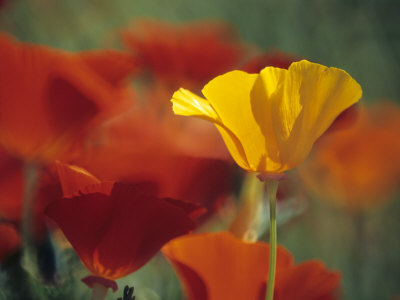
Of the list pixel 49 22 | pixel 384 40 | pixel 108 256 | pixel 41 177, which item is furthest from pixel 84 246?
pixel 49 22

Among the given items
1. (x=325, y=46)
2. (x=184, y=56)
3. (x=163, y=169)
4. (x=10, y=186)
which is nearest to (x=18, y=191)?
(x=10, y=186)

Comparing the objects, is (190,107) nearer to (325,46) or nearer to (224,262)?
(224,262)

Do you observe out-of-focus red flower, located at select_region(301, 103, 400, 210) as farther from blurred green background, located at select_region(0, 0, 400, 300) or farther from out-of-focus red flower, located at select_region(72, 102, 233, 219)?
out-of-focus red flower, located at select_region(72, 102, 233, 219)

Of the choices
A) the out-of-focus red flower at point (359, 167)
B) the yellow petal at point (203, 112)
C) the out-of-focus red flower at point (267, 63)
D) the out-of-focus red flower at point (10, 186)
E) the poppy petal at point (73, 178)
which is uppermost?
the out-of-focus red flower at point (267, 63)

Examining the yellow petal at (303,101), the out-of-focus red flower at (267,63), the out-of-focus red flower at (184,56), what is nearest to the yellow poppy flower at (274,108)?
the yellow petal at (303,101)

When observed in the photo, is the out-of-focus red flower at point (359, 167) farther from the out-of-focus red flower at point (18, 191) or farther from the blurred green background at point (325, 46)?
the out-of-focus red flower at point (18, 191)

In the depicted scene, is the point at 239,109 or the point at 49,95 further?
the point at 49,95
